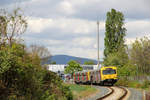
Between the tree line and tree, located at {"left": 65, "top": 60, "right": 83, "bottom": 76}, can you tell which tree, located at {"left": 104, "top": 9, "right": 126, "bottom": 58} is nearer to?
the tree line

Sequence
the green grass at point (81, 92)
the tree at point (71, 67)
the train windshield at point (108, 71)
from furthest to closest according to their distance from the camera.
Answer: the tree at point (71, 67) → the train windshield at point (108, 71) → the green grass at point (81, 92)

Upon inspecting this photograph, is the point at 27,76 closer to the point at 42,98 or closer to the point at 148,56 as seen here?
the point at 42,98

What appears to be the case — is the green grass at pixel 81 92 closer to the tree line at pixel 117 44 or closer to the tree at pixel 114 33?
the tree line at pixel 117 44

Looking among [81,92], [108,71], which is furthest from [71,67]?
[81,92]

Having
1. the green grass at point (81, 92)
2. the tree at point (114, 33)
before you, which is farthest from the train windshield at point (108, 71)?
the tree at point (114, 33)

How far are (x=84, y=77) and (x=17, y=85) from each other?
3810 cm

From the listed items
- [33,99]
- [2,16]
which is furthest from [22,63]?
[2,16]

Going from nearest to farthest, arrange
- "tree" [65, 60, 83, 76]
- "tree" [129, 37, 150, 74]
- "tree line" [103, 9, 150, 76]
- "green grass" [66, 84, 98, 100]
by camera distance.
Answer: "green grass" [66, 84, 98, 100] → "tree" [129, 37, 150, 74] → "tree line" [103, 9, 150, 76] → "tree" [65, 60, 83, 76]

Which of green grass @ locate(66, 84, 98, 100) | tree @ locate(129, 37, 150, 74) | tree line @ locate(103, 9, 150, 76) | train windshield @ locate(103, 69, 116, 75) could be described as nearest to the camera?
green grass @ locate(66, 84, 98, 100)

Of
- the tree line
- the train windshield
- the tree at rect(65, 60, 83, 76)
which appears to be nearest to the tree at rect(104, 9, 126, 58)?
the tree line

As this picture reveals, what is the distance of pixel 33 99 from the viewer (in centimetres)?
1582

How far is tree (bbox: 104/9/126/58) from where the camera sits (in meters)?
66.2

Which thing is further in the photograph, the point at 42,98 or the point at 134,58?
the point at 134,58

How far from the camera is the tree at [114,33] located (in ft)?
217
